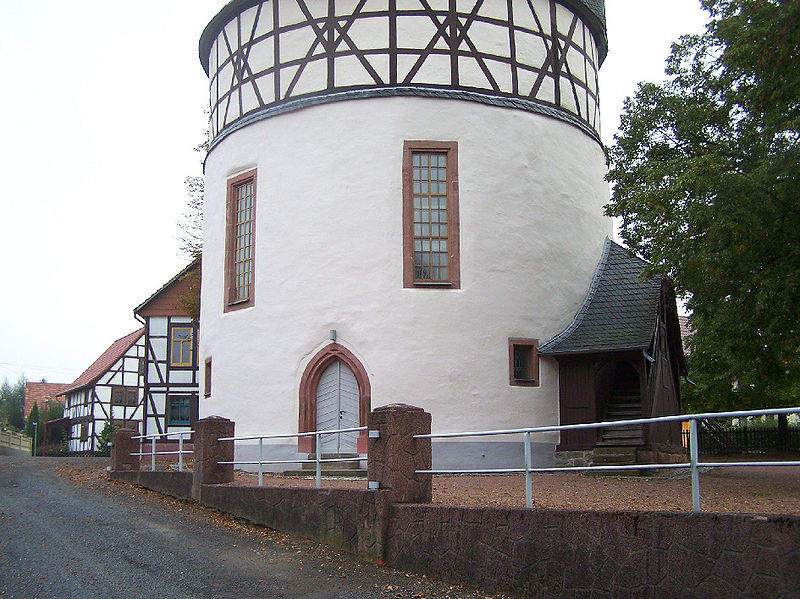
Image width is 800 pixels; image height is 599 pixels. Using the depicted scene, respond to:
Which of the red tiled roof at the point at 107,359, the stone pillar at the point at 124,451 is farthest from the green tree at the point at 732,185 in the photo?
the red tiled roof at the point at 107,359

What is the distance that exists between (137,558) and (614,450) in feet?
35.0

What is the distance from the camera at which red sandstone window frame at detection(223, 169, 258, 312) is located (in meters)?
21.2

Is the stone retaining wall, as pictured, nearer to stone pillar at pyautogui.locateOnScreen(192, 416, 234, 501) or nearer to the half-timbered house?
stone pillar at pyautogui.locateOnScreen(192, 416, 234, 501)

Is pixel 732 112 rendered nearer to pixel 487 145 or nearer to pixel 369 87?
pixel 487 145

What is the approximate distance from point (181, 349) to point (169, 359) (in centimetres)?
66

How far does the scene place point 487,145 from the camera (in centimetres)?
2036

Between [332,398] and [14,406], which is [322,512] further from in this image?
[14,406]

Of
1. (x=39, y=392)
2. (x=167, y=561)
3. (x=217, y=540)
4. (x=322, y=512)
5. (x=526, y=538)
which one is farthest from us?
(x=39, y=392)

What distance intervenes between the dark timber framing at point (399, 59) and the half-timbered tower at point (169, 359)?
64.3ft

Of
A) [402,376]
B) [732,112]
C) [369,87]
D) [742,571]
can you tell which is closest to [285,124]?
[369,87]

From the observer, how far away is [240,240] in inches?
865

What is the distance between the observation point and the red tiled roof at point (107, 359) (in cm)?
4912

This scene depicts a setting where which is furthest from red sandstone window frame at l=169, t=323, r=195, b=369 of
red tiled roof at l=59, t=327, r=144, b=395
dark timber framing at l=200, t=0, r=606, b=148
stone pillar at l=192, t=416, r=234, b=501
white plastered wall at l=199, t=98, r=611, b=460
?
stone pillar at l=192, t=416, r=234, b=501

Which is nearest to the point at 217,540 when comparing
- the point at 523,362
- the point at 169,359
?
the point at 523,362
